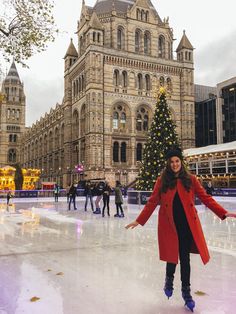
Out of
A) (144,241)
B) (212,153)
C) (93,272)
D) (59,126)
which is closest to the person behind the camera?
(93,272)

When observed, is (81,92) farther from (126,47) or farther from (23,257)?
(23,257)

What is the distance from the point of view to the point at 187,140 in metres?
50.1

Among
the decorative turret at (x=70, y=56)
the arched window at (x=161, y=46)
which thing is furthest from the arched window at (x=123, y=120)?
the decorative turret at (x=70, y=56)

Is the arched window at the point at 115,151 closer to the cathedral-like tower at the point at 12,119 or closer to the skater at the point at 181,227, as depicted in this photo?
the skater at the point at 181,227

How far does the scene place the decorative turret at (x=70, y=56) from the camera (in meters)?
54.2

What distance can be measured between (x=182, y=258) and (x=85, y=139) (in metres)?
41.9

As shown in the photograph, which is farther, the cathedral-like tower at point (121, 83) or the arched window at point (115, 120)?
the arched window at point (115, 120)

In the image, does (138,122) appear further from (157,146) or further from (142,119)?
(157,146)

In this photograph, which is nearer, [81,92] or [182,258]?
[182,258]

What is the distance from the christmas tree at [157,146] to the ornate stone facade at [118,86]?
2308cm

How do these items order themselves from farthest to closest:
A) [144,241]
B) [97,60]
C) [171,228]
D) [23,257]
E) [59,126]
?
[59,126] < [97,60] < [144,241] < [23,257] < [171,228]

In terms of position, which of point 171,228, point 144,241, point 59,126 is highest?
point 59,126

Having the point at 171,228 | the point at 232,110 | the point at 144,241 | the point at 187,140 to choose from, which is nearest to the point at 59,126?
the point at 187,140

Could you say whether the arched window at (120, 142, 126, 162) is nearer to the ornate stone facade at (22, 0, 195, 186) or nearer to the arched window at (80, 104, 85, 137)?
the ornate stone facade at (22, 0, 195, 186)
